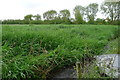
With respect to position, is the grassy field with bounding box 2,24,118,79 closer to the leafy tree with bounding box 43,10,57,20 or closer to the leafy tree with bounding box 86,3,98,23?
the leafy tree with bounding box 43,10,57,20

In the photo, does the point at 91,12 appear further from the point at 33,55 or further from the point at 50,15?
the point at 33,55

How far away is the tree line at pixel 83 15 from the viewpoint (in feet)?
22.6

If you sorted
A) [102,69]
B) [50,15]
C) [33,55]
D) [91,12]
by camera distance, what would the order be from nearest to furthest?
[102,69]
[33,55]
[50,15]
[91,12]

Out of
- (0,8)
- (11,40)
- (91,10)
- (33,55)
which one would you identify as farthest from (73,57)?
(91,10)

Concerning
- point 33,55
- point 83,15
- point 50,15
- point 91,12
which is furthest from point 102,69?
point 91,12

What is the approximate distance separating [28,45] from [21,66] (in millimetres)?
663

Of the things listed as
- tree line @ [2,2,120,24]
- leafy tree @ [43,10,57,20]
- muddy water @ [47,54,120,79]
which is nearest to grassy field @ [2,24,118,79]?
muddy water @ [47,54,120,79]

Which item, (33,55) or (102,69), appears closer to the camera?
(102,69)

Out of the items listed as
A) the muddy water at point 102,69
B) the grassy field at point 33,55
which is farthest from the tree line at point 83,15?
the muddy water at point 102,69

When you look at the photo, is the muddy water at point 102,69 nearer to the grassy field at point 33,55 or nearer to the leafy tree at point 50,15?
the grassy field at point 33,55

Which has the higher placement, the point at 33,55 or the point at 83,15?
the point at 83,15

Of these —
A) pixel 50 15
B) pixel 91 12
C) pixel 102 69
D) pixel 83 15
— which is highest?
pixel 91 12

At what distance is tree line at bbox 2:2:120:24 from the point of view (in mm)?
6884

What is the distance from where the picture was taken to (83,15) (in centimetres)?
1003
